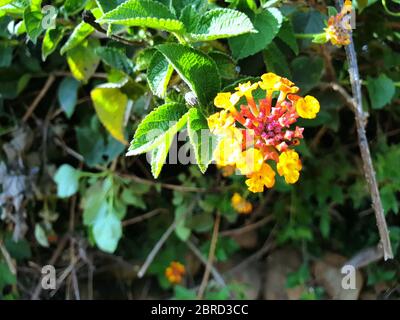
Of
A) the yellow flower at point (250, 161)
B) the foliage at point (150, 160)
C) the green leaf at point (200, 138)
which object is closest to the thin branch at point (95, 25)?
the foliage at point (150, 160)

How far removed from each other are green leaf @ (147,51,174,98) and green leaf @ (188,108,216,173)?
0.07 meters

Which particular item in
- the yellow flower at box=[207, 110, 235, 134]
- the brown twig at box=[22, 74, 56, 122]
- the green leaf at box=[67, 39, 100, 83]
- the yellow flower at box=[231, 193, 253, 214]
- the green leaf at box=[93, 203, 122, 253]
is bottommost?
the yellow flower at box=[231, 193, 253, 214]

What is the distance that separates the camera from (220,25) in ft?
2.32

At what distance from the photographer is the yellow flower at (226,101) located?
2.11 ft

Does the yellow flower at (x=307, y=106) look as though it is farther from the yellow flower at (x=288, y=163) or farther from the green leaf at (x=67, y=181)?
the green leaf at (x=67, y=181)

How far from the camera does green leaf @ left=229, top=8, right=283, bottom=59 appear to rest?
0.82 m

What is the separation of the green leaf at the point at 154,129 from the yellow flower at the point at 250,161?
109mm

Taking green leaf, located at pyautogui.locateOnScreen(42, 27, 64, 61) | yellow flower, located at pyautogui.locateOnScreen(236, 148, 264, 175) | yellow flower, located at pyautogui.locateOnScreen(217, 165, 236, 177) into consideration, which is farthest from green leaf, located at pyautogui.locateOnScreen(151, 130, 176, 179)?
yellow flower, located at pyautogui.locateOnScreen(217, 165, 236, 177)

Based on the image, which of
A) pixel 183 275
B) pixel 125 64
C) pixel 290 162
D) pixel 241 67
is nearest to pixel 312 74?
pixel 241 67

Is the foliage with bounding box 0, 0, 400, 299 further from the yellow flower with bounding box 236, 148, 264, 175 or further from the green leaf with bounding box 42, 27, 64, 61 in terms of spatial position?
the yellow flower with bounding box 236, 148, 264, 175

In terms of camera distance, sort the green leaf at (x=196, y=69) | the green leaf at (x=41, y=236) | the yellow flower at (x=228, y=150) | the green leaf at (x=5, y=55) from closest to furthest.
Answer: the yellow flower at (x=228, y=150) < the green leaf at (x=196, y=69) < the green leaf at (x=5, y=55) < the green leaf at (x=41, y=236)

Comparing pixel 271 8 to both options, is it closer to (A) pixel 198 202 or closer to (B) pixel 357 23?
(B) pixel 357 23

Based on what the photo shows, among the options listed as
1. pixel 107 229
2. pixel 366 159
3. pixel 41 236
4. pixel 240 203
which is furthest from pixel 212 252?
pixel 366 159

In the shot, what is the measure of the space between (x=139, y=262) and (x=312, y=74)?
68cm
